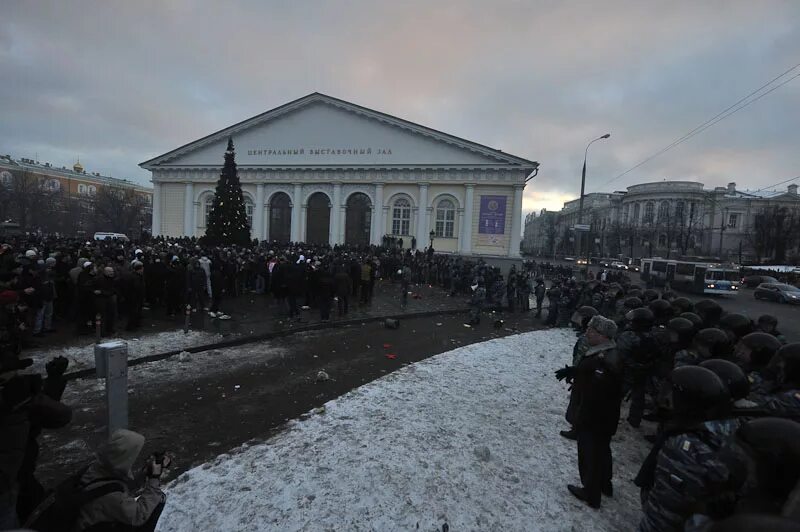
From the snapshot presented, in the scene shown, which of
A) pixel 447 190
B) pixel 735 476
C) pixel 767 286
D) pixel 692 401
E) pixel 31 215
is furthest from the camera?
pixel 31 215

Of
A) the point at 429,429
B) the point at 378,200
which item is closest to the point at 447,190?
the point at 378,200

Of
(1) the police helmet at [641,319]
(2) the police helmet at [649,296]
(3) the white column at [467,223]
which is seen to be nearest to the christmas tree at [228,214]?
(3) the white column at [467,223]

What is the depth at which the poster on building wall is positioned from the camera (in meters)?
35.1

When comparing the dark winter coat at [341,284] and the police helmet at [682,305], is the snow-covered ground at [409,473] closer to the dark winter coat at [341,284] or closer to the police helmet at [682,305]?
the police helmet at [682,305]

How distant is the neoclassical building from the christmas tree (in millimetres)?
13364

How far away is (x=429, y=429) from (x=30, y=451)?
4224 mm

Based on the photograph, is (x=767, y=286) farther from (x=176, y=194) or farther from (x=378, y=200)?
(x=176, y=194)

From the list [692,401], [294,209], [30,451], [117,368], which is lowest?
[30,451]

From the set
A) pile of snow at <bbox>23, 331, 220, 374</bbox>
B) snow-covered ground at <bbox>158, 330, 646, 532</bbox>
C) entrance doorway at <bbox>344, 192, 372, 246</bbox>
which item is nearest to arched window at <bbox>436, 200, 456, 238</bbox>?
entrance doorway at <bbox>344, 192, 372, 246</bbox>

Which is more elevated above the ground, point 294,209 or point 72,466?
point 294,209

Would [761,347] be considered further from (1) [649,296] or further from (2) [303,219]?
(2) [303,219]

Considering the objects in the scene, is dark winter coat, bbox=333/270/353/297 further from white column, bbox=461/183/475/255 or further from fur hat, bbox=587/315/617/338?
white column, bbox=461/183/475/255

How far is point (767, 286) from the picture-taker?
28109 mm

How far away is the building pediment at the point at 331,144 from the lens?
3597 cm
